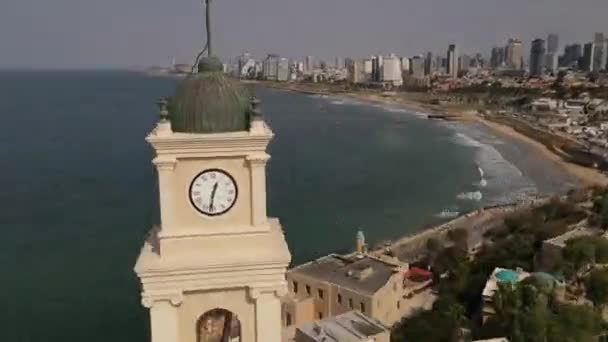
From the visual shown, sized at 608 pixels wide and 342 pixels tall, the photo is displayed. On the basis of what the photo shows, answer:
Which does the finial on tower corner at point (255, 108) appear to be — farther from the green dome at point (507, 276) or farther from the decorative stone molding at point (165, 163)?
the green dome at point (507, 276)

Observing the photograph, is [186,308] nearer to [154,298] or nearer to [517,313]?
[154,298]

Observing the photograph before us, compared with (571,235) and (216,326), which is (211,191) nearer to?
(216,326)

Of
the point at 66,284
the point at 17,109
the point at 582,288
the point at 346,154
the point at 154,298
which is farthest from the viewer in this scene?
the point at 17,109

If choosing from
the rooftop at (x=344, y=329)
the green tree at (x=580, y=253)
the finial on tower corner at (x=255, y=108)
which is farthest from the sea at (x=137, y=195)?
the finial on tower corner at (x=255, y=108)

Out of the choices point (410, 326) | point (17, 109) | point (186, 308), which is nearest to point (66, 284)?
point (410, 326)

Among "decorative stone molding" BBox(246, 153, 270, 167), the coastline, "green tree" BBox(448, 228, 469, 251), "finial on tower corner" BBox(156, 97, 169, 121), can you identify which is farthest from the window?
the coastline

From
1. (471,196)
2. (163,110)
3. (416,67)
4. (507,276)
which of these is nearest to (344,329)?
(507,276)
